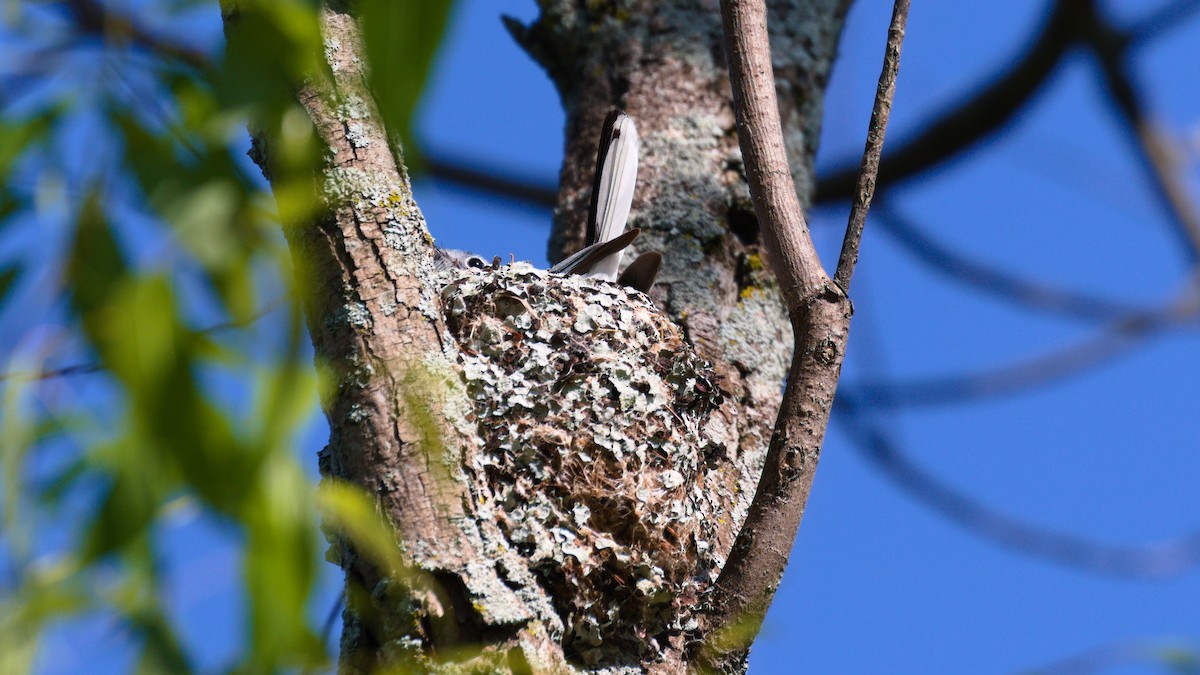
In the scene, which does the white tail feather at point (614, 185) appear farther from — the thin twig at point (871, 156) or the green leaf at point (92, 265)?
the green leaf at point (92, 265)

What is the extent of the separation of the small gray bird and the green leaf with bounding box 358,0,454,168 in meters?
1.80

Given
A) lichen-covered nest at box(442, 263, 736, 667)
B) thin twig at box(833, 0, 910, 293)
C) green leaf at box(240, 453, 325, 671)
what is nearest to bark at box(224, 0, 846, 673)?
lichen-covered nest at box(442, 263, 736, 667)

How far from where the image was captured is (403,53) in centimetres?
103

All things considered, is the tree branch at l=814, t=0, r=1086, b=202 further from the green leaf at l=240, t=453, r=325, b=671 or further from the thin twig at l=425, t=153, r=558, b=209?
the green leaf at l=240, t=453, r=325, b=671

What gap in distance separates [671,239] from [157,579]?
206 centimetres

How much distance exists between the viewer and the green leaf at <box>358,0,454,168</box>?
3.33ft

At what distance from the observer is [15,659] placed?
1099 millimetres

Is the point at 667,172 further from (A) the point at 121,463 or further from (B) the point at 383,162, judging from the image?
(A) the point at 121,463

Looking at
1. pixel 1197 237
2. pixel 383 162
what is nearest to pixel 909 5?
pixel 1197 237

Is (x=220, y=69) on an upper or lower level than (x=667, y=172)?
lower

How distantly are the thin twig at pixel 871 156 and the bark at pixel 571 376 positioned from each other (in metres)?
0.14

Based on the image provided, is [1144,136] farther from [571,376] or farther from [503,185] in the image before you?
[503,185]

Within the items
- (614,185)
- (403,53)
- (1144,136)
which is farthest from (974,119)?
(403,53)

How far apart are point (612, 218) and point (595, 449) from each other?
0.88 meters
